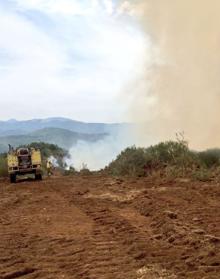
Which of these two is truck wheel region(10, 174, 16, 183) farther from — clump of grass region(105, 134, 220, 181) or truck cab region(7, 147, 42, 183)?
clump of grass region(105, 134, 220, 181)

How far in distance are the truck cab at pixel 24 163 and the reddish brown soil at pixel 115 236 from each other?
12.1 metres

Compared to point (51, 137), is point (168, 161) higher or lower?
lower

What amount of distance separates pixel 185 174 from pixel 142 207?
31.1 feet

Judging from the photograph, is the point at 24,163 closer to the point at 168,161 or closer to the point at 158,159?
the point at 158,159

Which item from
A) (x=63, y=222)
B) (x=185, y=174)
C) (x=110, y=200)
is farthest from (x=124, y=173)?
(x=63, y=222)

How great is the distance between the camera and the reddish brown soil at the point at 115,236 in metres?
8.14

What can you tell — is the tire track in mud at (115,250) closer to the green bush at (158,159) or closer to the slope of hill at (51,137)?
the green bush at (158,159)

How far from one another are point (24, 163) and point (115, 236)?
834 inches

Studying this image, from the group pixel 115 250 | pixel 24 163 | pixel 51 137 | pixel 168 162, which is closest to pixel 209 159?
pixel 168 162

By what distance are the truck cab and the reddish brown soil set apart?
1208 cm

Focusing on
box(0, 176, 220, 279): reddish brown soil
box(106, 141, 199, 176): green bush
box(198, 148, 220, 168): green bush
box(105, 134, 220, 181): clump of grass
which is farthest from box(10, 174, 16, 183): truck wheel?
box(0, 176, 220, 279): reddish brown soil

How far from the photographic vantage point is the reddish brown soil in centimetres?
814

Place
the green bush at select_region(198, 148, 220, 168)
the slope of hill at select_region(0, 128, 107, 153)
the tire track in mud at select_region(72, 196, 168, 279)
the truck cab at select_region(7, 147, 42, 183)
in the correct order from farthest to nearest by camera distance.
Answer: the slope of hill at select_region(0, 128, 107, 153)
the truck cab at select_region(7, 147, 42, 183)
the green bush at select_region(198, 148, 220, 168)
the tire track in mud at select_region(72, 196, 168, 279)

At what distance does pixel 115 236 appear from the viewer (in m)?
10.7
